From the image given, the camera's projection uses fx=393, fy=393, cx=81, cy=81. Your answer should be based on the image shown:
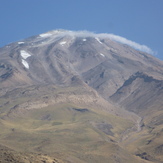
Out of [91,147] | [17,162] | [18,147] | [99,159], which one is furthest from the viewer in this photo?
[91,147]

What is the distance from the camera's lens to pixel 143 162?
535ft

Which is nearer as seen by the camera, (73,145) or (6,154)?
(6,154)

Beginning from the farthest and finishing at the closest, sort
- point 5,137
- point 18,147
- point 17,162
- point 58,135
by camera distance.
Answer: point 58,135, point 5,137, point 18,147, point 17,162

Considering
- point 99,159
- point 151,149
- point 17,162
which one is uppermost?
point 151,149

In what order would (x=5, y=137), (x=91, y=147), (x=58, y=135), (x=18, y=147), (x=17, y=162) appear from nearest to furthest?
(x=17, y=162)
(x=18, y=147)
(x=91, y=147)
(x=5, y=137)
(x=58, y=135)

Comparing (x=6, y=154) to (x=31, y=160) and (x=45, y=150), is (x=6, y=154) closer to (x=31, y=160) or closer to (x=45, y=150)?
(x=31, y=160)

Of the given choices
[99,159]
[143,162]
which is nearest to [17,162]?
[99,159]

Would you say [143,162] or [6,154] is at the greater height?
[143,162]

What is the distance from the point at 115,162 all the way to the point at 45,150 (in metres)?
27.5

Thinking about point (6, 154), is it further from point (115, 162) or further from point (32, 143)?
point (32, 143)

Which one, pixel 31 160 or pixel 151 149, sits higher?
pixel 151 149

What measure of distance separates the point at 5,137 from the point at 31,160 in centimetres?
12146

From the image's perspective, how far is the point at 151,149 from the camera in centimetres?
19125

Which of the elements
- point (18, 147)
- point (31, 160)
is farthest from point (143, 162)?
point (31, 160)
